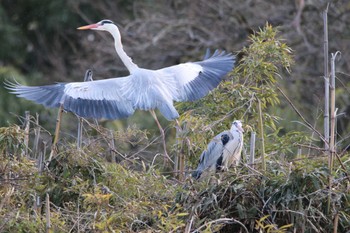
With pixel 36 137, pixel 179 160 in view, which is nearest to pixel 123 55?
pixel 179 160

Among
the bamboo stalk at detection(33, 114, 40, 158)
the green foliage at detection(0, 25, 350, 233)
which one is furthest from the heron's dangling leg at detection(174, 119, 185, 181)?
the bamboo stalk at detection(33, 114, 40, 158)

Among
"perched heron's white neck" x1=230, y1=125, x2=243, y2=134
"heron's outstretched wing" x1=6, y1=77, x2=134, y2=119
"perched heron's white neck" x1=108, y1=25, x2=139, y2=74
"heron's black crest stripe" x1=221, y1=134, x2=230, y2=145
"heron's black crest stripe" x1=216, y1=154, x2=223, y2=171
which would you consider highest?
"perched heron's white neck" x1=108, y1=25, x2=139, y2=74

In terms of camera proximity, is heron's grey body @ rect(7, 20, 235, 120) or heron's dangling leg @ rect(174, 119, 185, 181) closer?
heron's dangling leg @ rect(174, 119, 185, 181)

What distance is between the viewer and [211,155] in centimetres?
612

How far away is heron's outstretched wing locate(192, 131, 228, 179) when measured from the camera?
6062 millimetres

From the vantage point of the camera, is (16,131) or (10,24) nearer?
(16,131)

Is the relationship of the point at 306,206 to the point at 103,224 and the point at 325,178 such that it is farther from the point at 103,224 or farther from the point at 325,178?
the point at 103,224

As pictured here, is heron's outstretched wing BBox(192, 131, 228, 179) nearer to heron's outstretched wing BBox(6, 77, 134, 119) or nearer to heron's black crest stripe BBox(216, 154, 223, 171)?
heron's black crest stripe BBox(216, 154, 223, 171)

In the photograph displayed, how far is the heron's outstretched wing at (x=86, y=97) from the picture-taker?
21.3 feet

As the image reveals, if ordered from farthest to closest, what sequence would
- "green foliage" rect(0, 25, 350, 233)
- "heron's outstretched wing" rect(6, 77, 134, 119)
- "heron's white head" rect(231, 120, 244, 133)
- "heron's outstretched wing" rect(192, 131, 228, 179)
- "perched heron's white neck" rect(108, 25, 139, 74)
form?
"perched heron's white neck" rect(108, 25, 139, 74) < "heron's outstretched wing" rect(6, 77, 134, 119) < "heron's outstretched wing" rect(192, 131, 228, 179) < "heron's white head" rect(231, 120, 244, 133) < "green foliage" rect(0, 25, 350, 233)

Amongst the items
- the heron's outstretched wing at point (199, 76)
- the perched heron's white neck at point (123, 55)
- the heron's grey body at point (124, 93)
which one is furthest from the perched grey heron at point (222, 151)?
the perched heron's white neck at point (123, 55)

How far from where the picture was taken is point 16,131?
18.4 feet

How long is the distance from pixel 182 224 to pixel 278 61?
74.8 inches

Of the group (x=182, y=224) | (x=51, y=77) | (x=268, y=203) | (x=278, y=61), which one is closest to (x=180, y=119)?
(x=278, y=61)
